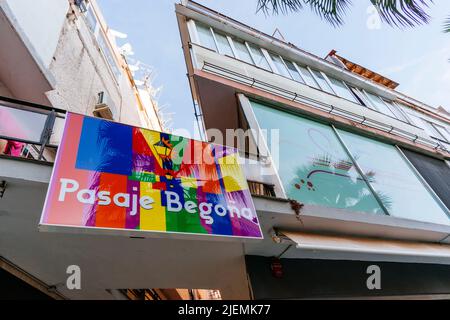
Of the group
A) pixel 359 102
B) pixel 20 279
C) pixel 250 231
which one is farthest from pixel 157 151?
pixel 359 102

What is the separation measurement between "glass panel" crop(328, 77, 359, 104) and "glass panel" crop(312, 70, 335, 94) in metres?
0.31

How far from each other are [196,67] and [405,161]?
19.5ft

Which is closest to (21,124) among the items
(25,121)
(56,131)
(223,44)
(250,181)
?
(25,121)

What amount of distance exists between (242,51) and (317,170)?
486 cm

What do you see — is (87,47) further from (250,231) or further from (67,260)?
(250,231)

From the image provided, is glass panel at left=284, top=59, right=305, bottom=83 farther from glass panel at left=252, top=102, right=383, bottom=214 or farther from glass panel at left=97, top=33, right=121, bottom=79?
glass panel at left=97, top=33, right=121, bottom=79

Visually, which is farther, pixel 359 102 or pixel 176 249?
pixel 359 102

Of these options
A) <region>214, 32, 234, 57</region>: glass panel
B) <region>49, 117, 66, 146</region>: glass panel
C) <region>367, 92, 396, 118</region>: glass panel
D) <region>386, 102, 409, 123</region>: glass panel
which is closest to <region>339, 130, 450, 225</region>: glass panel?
Answer: <region>367, 92, 396, 118</region>: glass panel

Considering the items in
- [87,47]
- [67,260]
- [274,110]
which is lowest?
[67,260]

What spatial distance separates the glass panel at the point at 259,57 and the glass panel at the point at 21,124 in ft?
20.5

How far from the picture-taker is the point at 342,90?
979cm

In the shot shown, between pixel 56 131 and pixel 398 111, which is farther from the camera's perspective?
pixel 398 111

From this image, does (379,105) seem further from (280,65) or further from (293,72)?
→ (280,65)
